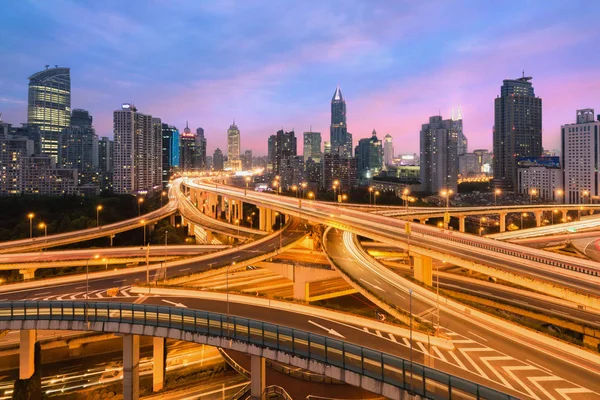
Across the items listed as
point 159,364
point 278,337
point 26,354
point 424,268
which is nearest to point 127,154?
point 26,354

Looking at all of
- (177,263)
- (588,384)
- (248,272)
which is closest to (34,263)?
(177,263)

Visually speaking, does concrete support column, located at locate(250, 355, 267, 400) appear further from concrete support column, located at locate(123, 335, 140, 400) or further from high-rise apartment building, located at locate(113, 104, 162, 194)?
high-rise apartment building, located at locate(113, 104, 162, 194)

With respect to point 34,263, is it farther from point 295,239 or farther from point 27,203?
point 27,203

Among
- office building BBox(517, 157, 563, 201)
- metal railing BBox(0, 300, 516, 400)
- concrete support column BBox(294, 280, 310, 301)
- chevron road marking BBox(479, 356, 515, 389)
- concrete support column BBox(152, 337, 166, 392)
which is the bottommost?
concrete support column BBox(152, 337, 166, 392)

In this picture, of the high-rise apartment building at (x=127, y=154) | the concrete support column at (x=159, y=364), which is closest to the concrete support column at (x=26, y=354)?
the concrete support column at (x=159, y=364)

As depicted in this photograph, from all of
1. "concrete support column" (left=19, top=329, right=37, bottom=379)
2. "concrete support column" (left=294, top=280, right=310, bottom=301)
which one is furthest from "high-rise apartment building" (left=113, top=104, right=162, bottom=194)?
"concrete support column" (left=19, top=329, right=37, bottom=379)

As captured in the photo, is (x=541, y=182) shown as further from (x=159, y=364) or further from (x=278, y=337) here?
(x=159, y=364)
